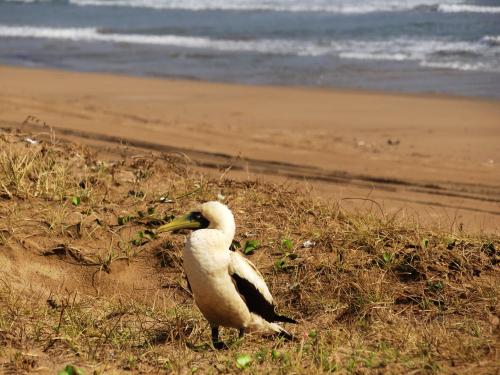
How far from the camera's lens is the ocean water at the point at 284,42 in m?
17.8

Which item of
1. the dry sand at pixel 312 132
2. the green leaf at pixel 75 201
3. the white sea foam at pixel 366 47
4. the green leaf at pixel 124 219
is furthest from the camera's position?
the white sea foam at pixel 366 47

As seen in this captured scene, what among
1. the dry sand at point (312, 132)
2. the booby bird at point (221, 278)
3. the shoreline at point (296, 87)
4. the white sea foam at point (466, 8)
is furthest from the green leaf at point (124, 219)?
the white sea foam at point (466, 8)

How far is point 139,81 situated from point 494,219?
10341 mm

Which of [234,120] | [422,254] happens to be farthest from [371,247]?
[234,120]

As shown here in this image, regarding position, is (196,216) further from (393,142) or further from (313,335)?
(393,142)

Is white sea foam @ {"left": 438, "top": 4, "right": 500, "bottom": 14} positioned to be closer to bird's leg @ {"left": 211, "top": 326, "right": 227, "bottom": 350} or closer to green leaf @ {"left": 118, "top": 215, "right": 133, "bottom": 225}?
green leaf @ {"left": 118, "top": 215, "right": 133, "bottom": 225}

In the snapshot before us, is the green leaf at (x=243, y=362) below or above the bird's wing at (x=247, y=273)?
below

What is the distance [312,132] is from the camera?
12688 mm

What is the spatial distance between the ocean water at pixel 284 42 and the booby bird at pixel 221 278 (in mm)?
11440

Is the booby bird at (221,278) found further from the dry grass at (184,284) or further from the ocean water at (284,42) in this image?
the ocean water at (284,42)

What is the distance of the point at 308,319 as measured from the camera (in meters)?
5.61

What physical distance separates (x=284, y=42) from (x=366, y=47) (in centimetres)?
264

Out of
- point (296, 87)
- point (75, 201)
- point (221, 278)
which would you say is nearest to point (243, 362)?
point (221, 278)

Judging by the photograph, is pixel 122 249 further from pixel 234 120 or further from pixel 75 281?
pixel 234 120
